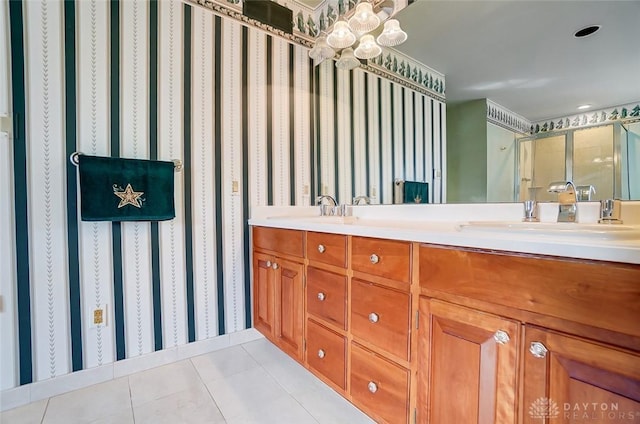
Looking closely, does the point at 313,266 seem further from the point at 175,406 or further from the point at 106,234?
the point at 106,234

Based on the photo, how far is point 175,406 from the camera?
138 centimetres

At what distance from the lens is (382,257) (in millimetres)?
1086

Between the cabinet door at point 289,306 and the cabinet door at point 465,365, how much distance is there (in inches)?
28.1

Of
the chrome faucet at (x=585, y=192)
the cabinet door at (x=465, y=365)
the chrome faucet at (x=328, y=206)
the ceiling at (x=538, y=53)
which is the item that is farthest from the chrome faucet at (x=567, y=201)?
the chrome faucet at (x=328, y=206)

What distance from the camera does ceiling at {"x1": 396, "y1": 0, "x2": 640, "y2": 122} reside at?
1033 millimetres

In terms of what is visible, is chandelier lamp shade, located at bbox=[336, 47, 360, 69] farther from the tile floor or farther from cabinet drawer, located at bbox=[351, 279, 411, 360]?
the tile floor

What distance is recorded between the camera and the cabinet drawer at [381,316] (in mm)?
1010

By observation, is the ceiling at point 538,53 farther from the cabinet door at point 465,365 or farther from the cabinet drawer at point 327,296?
the cabinet drawer at point 327,296

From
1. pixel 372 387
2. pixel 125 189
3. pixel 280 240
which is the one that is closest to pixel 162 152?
pixel 125 189

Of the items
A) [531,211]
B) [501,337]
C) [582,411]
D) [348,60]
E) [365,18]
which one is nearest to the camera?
[582,411]

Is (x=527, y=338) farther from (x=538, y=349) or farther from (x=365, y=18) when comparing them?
(x=365, y=18)

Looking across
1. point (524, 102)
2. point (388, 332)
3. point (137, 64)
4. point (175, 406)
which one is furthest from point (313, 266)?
point (137, 64)

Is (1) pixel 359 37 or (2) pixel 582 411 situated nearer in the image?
(2) pixel 582 411

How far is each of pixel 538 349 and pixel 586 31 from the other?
1.17 metres
